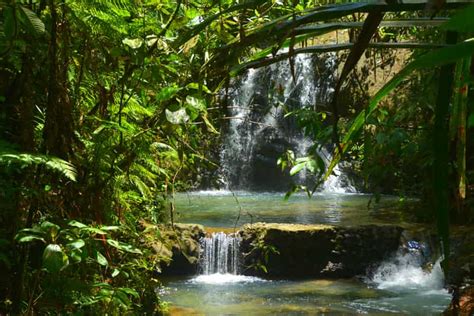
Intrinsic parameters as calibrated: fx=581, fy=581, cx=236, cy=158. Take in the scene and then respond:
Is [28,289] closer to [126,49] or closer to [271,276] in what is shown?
[126,49]

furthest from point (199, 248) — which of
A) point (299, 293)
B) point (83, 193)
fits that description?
point (83, 193)

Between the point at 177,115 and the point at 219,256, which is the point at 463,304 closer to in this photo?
the point at 177,115

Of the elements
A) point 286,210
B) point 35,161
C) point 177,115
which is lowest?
point 286,210

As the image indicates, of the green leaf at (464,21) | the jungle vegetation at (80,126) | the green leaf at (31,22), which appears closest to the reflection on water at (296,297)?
the jungle vegetation at (80,126)

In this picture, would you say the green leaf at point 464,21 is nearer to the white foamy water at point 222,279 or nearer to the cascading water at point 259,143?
the white foamy water at point 222,279

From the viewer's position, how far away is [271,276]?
948cm

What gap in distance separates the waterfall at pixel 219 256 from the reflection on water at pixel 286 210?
0.64 metres

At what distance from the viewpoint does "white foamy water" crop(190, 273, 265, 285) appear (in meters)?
9.11

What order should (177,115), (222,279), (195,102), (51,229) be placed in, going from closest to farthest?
(51,229) → (177,115) → (195,102) → (222,279)

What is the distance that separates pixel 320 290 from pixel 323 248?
48.3 inches

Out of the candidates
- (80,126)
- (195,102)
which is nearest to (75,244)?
(195,102)

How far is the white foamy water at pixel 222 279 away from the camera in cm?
911

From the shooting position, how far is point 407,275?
9.12 m

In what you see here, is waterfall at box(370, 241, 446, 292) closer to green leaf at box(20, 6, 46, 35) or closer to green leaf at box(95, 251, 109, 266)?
green leaf at box(95, 251, 109, 266)
